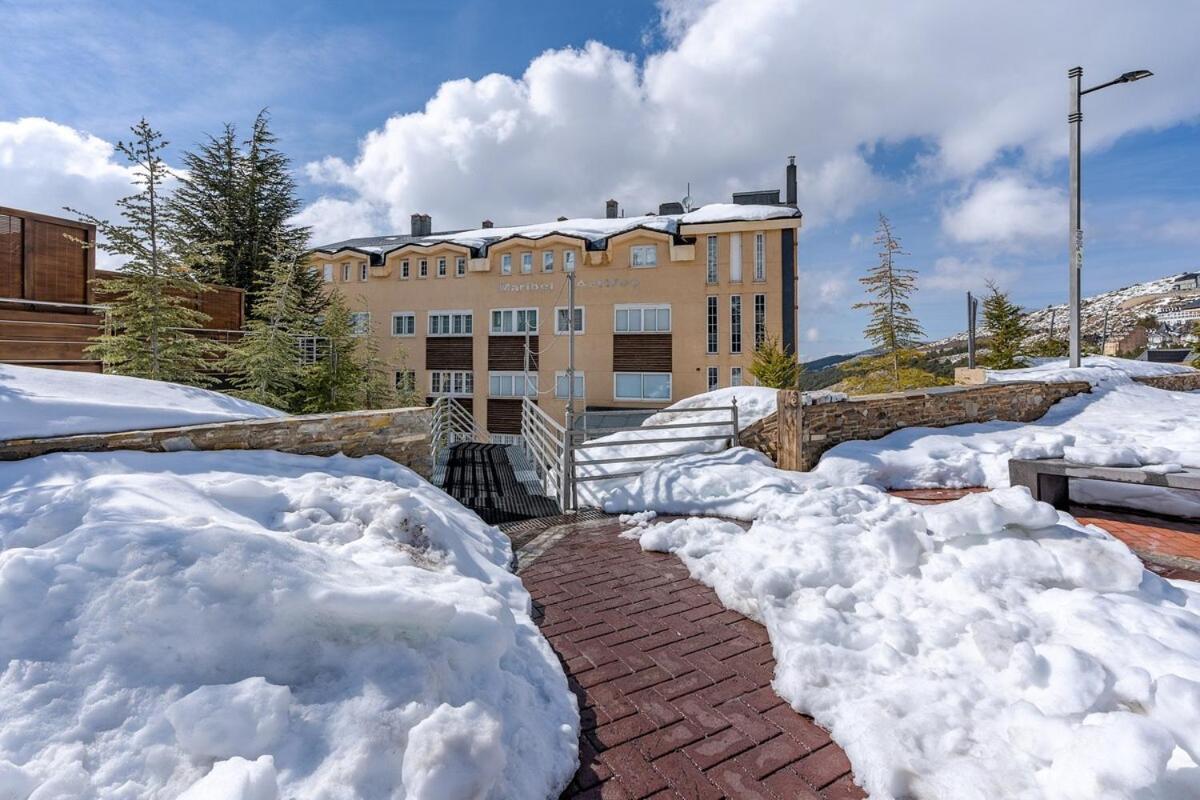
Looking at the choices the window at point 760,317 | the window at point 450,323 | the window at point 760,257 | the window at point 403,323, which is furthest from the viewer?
the window at point 403,323

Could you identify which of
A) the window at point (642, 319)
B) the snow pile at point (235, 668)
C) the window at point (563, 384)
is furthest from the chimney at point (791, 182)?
the snow pile at point (235, 668)

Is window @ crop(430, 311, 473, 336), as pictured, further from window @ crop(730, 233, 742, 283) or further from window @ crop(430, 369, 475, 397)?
window @ crop(730, 233, 742, 283)

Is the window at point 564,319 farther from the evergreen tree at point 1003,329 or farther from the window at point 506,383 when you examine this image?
the evergreen tree at point 1003,329

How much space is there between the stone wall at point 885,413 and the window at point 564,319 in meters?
17.8

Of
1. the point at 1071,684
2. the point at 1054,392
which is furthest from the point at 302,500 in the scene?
the point at 1054,392

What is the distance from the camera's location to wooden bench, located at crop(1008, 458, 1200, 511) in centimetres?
506

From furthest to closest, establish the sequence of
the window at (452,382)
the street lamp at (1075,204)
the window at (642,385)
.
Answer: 1. the window at (452,382)
2. the window at (642,385)
3. the street lamp at (1075,204)

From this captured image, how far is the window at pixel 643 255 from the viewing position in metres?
24.5

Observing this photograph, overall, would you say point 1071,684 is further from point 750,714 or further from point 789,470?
point 789,470

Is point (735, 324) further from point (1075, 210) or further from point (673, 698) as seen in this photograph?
point (673, 698)

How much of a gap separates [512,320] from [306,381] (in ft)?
49.3

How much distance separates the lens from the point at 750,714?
2.96 metres

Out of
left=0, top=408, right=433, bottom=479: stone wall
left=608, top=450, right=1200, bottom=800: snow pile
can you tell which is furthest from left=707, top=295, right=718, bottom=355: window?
left=608, top=450, right=1200, bottom=800: snow pile

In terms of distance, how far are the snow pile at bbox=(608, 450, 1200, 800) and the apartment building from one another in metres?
17.8
